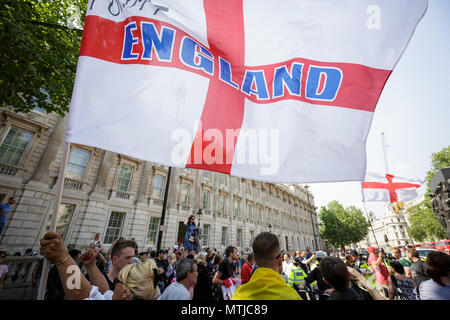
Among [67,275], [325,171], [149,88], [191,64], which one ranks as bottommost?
[67,275]

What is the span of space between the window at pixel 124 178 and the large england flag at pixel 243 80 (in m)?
14.6

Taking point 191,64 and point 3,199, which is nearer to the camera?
point 191,64

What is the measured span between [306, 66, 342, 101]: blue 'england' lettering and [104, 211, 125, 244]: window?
50.2 ft

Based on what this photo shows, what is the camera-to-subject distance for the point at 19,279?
23.5 feet

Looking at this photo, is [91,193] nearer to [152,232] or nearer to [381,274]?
[152,232]

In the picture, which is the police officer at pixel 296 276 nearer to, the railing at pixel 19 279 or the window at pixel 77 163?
the railing at pixel 19 279

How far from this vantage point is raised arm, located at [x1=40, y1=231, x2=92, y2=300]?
1313 millimetres

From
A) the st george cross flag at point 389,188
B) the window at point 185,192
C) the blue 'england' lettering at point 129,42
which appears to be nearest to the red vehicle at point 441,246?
the st george cross flag at point 389,188

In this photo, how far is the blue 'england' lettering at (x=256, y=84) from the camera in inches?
107

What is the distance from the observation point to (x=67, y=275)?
1.37m

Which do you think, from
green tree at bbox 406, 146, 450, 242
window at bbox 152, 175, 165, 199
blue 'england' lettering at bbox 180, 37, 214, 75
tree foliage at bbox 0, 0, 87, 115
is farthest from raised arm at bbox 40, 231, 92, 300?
green tree at bbox 406, 146, 450, 242

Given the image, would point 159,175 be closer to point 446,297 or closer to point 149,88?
point 149,88
